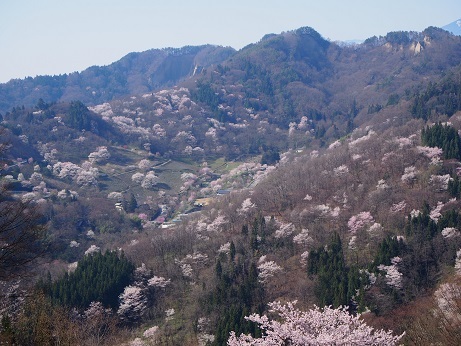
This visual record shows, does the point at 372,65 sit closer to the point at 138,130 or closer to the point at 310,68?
the point at 310,68

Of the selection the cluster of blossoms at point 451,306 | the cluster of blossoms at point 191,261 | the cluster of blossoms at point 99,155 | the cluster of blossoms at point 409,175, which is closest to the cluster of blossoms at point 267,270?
the cluster of blossoms at point 191,261

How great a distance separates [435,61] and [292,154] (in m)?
46.8

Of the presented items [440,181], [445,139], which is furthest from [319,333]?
[445,139]

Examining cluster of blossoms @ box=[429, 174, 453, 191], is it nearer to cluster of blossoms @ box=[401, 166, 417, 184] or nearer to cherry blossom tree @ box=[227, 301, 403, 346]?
cluster of blossoms @ box=[401, 166, 417, 184]

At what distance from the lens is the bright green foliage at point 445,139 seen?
46000 millimetres

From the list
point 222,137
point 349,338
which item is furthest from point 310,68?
point 349,338

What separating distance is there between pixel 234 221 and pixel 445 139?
782 inches

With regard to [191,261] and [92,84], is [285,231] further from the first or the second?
[92,84]

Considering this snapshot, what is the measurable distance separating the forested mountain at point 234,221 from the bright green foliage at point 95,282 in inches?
4.4

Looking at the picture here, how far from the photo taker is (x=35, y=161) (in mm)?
83438

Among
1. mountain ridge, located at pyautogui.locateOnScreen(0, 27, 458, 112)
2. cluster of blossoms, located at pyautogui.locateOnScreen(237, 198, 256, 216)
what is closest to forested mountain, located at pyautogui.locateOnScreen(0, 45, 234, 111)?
mountain ridge, located at pyautogui.locateOnScreen(0, 27, 458, 112)

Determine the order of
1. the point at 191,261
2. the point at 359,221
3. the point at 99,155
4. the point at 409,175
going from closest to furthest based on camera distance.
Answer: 1. the point at 359,221
2. the point at 191,261
3. the point at 409,175
4. the point at 99,155

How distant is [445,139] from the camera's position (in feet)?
154

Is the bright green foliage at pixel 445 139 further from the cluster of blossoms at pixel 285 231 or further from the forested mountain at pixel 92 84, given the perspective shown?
the forested mountain at pixel 92 84
